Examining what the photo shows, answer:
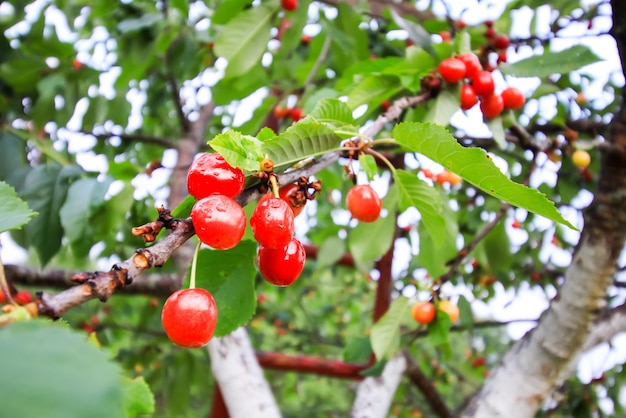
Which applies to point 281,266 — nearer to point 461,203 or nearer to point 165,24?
point 165,24

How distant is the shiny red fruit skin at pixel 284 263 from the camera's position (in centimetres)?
66

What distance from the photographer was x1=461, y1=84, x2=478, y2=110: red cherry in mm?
1206

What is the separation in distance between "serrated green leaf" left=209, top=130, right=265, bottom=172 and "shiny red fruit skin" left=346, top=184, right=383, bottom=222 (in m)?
0.34

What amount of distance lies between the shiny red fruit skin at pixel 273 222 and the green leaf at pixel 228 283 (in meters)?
0.20

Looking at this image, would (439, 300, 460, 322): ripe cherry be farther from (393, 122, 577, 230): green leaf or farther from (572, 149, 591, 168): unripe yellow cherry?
(393, 122, 577, 230): green leaf

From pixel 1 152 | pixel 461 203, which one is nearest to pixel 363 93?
pixel 1 152

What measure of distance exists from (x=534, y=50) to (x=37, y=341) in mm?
2518

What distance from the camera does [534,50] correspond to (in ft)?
7.78

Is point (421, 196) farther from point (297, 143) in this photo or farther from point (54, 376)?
point (54, 376)

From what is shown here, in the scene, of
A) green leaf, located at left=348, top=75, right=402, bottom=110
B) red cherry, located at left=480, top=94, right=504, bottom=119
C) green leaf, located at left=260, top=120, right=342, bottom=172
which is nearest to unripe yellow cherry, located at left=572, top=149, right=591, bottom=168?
red cherry, located at left=480, top=94, right=504, bottom=119

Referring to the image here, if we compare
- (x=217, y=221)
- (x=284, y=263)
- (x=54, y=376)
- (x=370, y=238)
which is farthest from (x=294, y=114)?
(x=54, y=376)

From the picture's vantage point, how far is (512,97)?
1.29 metres

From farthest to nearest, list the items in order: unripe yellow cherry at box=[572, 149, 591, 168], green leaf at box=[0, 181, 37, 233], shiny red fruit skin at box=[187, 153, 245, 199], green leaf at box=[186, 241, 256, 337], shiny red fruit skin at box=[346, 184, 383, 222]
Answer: unripe yellow cherry at box=[572, 149, 591, 168]
shiny red fruit skin at box=[346, 184, 383, 222]
green leaf at box=[186, 241, 256, 337]
shiny red fruit skin at box=[187, 153, 245, 199]
green leaf at box=[0, 181, 37, 233]

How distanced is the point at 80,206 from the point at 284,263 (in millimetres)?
806
